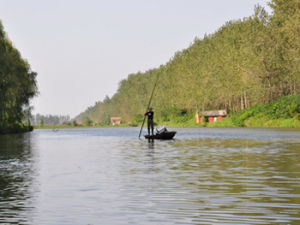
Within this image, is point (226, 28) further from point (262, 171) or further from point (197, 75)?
point (262, 171)

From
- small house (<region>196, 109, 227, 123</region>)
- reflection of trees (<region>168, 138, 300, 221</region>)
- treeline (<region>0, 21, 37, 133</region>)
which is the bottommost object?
reflection of trees (<region>168, 138, 300, 221</region>)

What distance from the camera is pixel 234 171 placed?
17.1 meters

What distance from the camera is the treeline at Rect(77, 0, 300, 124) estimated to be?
7956cm

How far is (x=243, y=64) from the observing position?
8850 centimetres

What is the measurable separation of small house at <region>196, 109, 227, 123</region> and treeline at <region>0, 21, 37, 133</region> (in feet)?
151

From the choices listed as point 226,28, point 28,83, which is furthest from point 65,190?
point 226,28

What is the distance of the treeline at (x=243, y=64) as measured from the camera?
79562mm

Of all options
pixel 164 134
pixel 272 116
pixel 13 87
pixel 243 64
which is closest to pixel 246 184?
pixel 164 134

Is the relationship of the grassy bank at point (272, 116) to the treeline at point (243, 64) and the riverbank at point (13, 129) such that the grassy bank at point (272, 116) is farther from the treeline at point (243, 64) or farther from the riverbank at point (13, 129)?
the riverbank at point (13, 129)

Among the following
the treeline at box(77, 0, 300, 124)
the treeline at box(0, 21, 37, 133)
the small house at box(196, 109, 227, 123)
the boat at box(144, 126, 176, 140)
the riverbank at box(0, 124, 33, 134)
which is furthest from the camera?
the small house at box(196, 109, 227, 123)

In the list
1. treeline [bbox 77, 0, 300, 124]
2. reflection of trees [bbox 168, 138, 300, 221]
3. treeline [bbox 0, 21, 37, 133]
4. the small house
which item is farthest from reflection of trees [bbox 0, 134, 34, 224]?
the small house

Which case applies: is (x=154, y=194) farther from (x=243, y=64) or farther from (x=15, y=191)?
(x=243, y=64)

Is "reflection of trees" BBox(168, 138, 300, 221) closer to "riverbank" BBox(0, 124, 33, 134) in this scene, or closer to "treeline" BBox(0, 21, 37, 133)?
"treeline" BBox(0, 21, 37, 133)

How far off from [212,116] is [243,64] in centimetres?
2486
